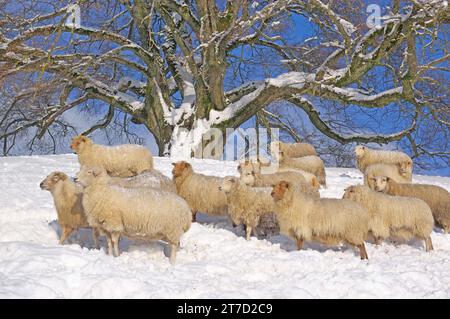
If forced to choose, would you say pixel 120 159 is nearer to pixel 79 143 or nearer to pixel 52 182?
pixel 79 143

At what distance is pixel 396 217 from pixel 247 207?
2196mm

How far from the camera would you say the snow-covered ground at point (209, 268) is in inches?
210

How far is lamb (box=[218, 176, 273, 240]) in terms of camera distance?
8312 mm

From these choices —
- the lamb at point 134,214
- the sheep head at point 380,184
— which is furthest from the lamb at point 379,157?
the lamb at point 134,214

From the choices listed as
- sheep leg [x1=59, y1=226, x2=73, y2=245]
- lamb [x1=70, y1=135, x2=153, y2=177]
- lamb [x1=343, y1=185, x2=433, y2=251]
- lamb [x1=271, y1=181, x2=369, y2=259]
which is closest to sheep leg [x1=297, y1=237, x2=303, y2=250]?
lamb [x1=271, y1=181, x2=369, y2=259]

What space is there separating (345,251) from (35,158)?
9.29 metres

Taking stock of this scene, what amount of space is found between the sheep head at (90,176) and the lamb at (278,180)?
2544 millimetres

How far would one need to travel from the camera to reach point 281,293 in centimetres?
539

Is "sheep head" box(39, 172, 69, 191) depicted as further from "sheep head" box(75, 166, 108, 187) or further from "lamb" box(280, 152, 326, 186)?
"lamb" box(280, 152, 326, 186)

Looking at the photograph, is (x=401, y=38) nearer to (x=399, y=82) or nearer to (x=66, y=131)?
(x=399, y=82)

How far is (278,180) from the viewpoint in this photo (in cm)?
927

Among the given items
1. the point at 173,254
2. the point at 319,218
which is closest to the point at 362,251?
the point at 319,218

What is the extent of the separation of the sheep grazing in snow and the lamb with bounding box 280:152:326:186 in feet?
16.2

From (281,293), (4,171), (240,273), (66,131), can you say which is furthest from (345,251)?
(66,131)
